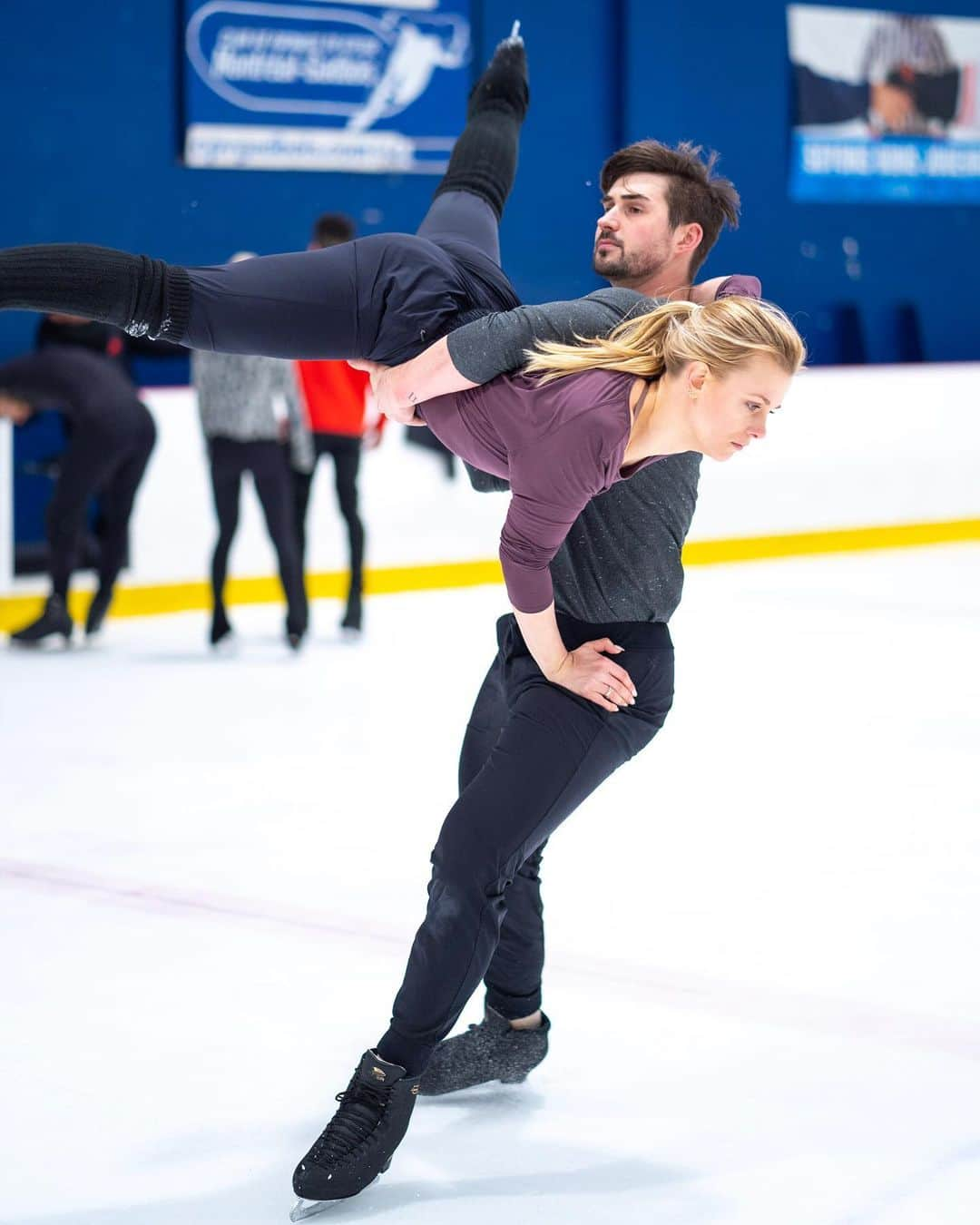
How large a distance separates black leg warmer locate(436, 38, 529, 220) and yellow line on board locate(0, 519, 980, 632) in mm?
5283

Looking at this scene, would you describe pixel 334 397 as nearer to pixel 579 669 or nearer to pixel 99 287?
pixel 99 287

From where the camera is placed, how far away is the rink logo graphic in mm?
10578

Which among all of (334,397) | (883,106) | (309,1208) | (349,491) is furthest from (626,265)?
(883,106)

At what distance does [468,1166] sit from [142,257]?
57.3 inches

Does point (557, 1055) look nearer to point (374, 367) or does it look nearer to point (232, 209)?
point (374, 367)

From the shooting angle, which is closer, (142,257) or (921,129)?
(142,257)

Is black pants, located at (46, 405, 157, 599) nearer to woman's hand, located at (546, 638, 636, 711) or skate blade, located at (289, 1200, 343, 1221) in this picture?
woman's hand, located at (546, 638, 636, 711)

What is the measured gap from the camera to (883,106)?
1345cm

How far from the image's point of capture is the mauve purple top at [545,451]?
251cm

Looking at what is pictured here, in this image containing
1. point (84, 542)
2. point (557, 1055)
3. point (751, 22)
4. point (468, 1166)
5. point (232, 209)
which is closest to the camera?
point (468, 1166)

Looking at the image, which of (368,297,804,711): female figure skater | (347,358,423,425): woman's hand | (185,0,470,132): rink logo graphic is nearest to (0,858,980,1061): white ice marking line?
(368,297,804,711): female figure skater

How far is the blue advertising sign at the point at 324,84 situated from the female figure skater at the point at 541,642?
27.4 feet

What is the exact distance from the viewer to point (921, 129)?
13.6m

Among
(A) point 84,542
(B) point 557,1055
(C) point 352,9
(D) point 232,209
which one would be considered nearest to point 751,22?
(C) point 352,9
